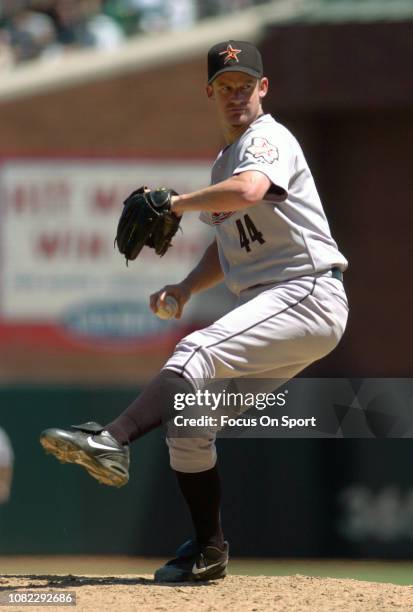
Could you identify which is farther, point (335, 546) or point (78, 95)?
point (78, 95)

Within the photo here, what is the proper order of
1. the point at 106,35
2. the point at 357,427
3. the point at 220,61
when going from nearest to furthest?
the point at 220,61
the point at 357,427
the point at 106,35

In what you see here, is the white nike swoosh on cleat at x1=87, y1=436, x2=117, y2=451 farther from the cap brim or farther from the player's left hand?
the cap brim

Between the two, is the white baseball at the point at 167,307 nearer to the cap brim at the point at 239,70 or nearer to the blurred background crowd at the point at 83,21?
the cap brim at the point at 239,70

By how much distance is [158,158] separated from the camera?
7.38 metres

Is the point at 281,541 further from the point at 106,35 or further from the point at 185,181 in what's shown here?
the point at 106,35

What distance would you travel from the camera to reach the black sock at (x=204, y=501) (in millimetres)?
3871

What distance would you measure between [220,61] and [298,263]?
654 mm

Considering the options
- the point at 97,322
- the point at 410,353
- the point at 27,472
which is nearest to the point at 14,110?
the point at 97,322

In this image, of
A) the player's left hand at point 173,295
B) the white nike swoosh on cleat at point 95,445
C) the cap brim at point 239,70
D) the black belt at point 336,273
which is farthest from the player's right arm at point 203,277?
the white nike swoosh on cleat at point 95,445

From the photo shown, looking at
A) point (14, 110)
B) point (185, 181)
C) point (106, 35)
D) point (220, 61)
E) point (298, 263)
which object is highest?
point (106, 35)

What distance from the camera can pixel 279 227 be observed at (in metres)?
3.62

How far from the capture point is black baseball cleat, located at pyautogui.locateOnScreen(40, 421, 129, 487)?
3.19 meters

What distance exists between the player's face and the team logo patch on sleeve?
0.16 meters

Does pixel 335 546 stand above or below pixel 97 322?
below
